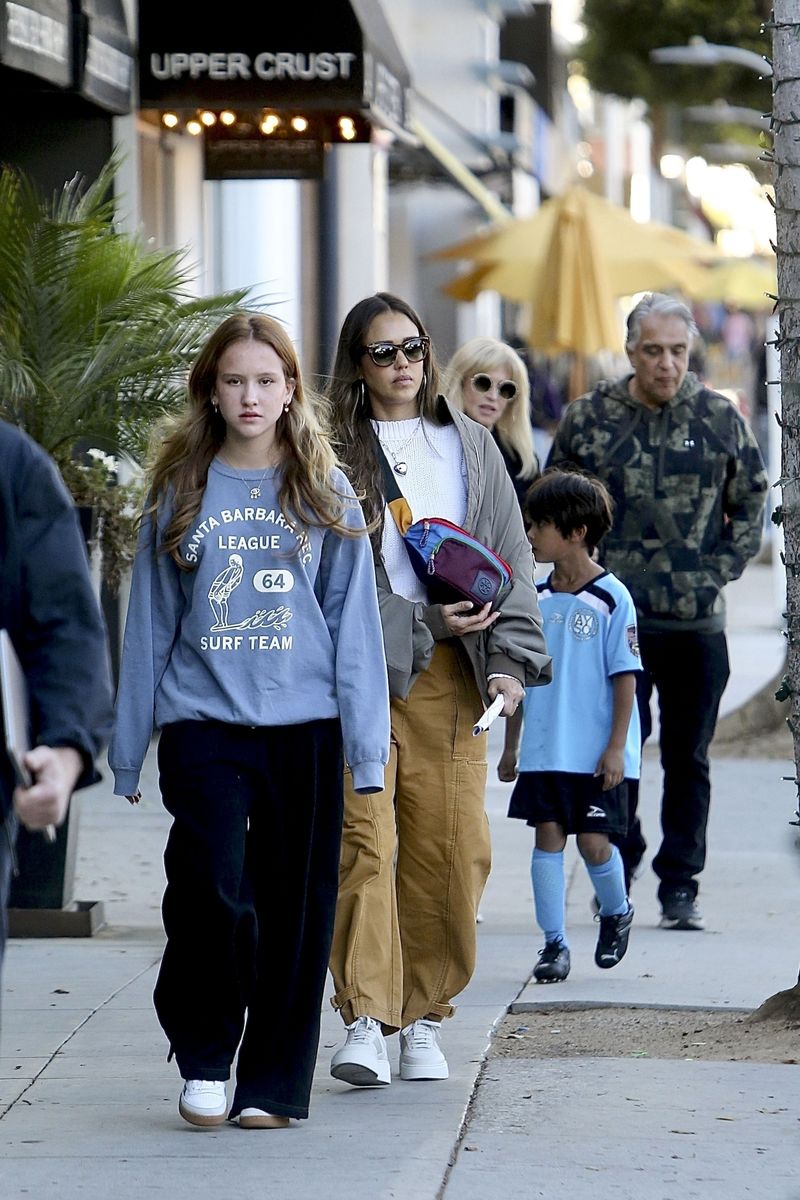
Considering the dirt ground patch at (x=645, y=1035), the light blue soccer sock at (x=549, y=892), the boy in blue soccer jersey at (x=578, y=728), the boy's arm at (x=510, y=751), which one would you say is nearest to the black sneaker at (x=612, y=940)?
the boy in blue soccer jersey at (x=578, y=728)

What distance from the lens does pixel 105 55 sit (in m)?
9.19

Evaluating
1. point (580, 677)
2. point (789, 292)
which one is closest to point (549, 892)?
point (580, 677)

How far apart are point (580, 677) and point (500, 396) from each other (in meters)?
1.77

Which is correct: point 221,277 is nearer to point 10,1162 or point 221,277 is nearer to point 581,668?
point 581,668

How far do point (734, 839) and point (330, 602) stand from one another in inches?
179

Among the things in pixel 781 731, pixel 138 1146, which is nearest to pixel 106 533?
pixel 138 1146

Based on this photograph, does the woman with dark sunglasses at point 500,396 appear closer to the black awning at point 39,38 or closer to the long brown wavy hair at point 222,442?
the black awning at point 39,38

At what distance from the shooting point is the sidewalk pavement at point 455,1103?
416cm

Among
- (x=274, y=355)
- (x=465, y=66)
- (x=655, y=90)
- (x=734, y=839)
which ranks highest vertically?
(x=655, y=90)

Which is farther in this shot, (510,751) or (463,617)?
(510,751)

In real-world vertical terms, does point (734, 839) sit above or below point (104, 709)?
below

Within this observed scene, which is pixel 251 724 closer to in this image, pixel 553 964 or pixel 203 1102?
pixel 203 1102

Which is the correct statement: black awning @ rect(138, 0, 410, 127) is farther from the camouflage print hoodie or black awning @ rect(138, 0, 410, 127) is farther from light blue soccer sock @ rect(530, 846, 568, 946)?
light blue soccer sock @ rect(530, 846, 568, 946)

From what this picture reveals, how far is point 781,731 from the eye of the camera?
1117 cm
